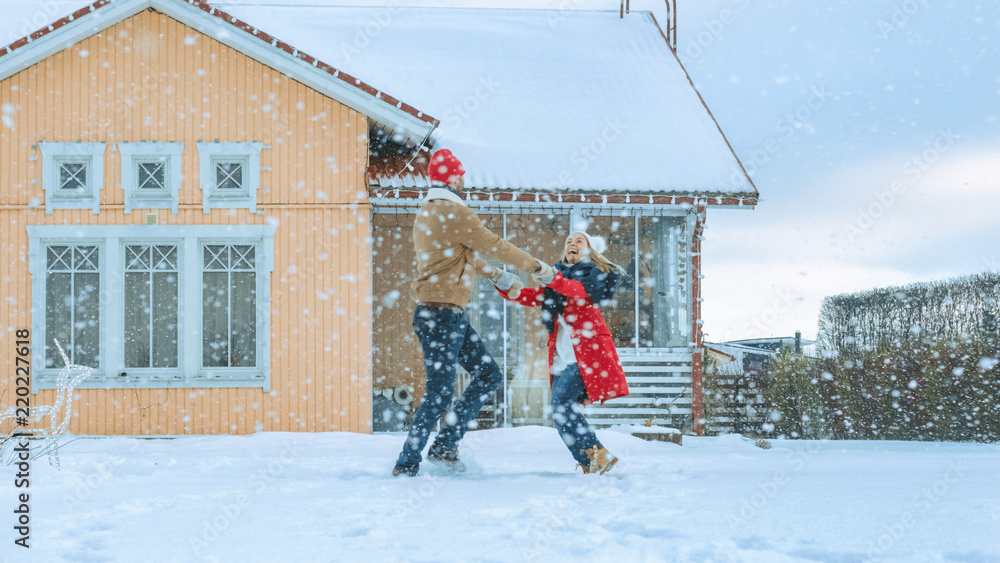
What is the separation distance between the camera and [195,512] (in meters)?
4.01

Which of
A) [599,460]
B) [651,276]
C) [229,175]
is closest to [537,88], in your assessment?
[651,276]

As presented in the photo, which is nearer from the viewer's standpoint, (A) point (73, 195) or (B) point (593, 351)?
(B) point (593, 351)

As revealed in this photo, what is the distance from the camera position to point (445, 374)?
15.6 feet

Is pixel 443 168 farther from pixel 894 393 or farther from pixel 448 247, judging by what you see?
pixel 894 393

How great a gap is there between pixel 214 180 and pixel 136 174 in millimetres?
815

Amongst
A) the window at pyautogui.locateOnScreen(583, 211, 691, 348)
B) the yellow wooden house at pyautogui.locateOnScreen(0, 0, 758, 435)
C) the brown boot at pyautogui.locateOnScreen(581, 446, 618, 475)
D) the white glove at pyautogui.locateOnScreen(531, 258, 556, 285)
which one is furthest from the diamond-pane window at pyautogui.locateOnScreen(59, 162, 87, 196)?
the brown boot at pyautogui.locateOnScreen(581, 446, 618, 475)

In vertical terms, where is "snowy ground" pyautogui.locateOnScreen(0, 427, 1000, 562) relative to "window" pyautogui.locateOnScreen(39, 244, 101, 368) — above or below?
below

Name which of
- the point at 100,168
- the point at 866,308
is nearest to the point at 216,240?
the point at 100,168

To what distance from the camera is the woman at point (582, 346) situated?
4.89 meters

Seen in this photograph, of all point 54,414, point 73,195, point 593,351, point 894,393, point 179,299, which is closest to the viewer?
point 593,351

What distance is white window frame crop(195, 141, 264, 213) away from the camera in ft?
27.5

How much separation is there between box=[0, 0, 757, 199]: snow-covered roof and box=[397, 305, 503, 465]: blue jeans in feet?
12.9

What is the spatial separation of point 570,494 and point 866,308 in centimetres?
1788

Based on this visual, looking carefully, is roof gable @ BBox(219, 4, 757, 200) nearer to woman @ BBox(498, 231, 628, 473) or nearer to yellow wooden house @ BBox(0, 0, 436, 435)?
yellow wooden house @ BBox(0, 0, 436, 435)
